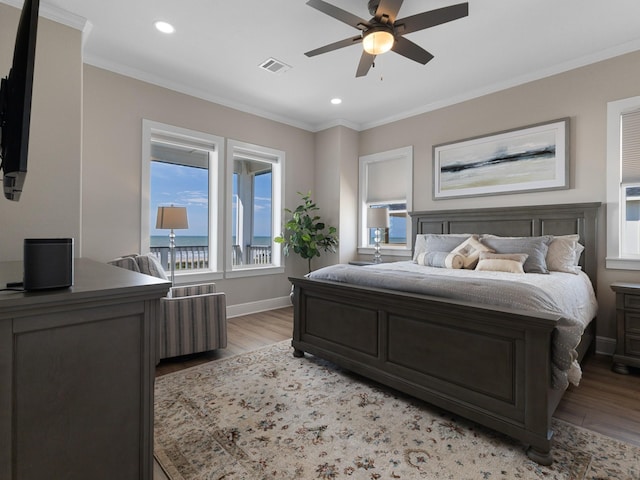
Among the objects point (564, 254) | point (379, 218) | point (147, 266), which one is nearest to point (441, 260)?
point (564, 254)

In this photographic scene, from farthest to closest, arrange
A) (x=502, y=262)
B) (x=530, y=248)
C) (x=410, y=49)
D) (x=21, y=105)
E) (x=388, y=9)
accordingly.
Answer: (x=530, y=248) < (x=502, y=262) < (x=410, y=49) < (x=388, y=9) < (x=21, y=105)

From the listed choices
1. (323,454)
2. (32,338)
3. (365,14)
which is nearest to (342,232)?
(365,14)

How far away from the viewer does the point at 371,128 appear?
5387 mm

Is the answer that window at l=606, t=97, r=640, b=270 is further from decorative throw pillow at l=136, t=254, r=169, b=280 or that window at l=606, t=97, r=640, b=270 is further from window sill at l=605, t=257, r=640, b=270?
decorative throw pillow at l=136, t=254, r=169, b=280

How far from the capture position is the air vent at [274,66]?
3.51 m

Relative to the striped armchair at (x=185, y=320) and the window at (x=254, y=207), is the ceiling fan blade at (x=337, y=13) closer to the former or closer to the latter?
the striped armchair at (x=185, y=320)

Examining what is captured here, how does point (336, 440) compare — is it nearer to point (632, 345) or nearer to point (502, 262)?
point (502, 262)

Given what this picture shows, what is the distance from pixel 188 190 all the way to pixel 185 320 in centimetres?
232

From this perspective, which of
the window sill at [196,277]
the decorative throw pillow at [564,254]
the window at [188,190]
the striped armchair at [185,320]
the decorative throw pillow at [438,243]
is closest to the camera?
the striped armchair at [185,320]

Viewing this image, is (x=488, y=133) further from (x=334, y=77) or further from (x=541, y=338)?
(x=541, y=338)

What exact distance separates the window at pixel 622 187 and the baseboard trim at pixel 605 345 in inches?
28.0

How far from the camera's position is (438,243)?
3.89m

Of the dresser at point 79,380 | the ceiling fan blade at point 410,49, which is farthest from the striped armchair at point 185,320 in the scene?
the ceiling fan blade at point 410,49

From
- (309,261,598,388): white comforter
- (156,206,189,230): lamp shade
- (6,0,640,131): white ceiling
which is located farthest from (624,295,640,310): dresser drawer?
(156,206,189,230): lamp shade
